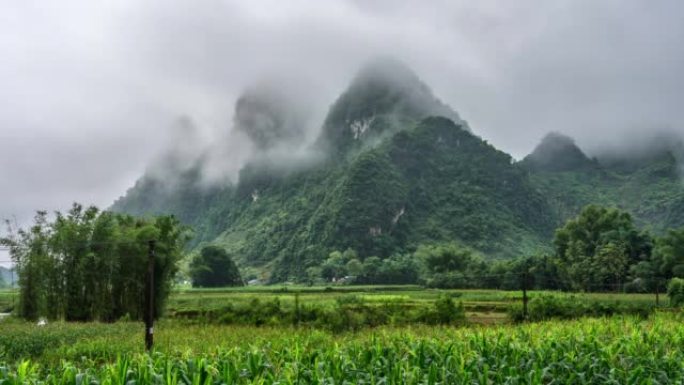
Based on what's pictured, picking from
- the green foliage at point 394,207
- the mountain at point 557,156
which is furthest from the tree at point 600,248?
the mountain at point 557,156

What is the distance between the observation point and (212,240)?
15038 cm

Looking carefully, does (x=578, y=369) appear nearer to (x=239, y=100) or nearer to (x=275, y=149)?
(x=275, y=149)

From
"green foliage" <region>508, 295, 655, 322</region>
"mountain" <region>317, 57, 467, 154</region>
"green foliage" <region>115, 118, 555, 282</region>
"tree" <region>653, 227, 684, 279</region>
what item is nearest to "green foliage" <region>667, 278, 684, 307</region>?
"green foliage" <region>508, 295, 655, 322</region>

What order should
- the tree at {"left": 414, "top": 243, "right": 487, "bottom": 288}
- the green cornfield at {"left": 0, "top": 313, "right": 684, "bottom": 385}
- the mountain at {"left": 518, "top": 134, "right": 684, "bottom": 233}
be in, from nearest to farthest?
the green cornfield at {"left": 0, "top": 313, "right": 684, "bottom": 385} → the tree at {"left": 414, "top": 243, "right": 487, "bottom": 288} → the mountain at {"left": 518, "top": 134, "right": 684, "bottom": 233}

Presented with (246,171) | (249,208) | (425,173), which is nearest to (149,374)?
(425,173)

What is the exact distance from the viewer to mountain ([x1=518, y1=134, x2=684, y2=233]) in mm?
115562

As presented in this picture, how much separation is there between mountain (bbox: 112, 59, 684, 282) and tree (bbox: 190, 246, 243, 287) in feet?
54.8

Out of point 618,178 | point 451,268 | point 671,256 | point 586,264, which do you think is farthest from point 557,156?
point 671,256

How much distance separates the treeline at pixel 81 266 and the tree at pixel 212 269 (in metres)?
50.0

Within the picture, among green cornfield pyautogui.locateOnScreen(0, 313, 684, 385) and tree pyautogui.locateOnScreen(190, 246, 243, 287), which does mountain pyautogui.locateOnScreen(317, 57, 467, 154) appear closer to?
tree pyautogui.locateOnScreen(190, 246, 243, 287)

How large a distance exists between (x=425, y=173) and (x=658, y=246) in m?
78.1

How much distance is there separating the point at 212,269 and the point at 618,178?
104562mm

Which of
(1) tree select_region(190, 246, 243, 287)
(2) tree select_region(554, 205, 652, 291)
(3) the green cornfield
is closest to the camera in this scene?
(3) the green cornfield

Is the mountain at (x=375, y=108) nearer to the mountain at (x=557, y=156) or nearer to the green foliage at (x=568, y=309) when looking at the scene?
the mountain at (x=557, y=156)
